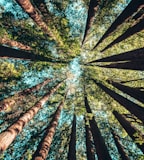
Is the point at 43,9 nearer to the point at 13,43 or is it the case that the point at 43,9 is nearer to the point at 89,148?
the point at 13,43

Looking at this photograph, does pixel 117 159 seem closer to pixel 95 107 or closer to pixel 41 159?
pixel 95 107

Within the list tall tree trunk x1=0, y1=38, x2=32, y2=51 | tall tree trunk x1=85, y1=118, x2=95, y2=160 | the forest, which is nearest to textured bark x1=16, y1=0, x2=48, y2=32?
the forest

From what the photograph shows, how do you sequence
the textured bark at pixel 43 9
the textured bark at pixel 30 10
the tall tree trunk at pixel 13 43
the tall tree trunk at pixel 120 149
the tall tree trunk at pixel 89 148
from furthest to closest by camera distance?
the textured bark at pixel 43 9 → the tall tree trunk at pixel 13 43 → the tall tree trunk at pixel 120 149 → the tall tree trunk at pixel 89 148 → the textured bark at pixel 30 10

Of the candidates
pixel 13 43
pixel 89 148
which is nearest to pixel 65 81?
pixel 13 43

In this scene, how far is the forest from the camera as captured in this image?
1120cm

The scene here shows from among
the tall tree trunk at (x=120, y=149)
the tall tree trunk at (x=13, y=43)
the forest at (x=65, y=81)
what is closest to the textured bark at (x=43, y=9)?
the forest at (x=65, y=81)

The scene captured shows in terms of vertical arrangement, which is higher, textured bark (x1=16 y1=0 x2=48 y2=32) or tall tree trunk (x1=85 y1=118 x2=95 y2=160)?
textured bark (x1=16 y1=0 x2=48 y2=32)

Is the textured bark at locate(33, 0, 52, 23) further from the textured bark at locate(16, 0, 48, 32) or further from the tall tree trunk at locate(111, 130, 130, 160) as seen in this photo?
the tall tree trunk at locate(111, 130, 130, 160)

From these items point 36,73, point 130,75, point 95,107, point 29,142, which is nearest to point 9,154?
point 29,142

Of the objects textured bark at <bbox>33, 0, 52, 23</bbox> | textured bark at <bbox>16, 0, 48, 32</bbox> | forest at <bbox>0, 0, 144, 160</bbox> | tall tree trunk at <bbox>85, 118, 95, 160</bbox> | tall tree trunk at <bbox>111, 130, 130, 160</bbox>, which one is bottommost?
tall tree trunk at <bbox>111, 130, 130, 160</bbox>

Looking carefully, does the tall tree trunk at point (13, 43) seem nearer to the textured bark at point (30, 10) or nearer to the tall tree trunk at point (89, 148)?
the textured bark at point (30, 10)

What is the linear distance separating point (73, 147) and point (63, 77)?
8.19 metres

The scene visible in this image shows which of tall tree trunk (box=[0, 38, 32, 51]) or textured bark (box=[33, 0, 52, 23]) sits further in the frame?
textured bark (box=[33, 0, 52, 23])

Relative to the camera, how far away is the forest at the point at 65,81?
36.8 feet
